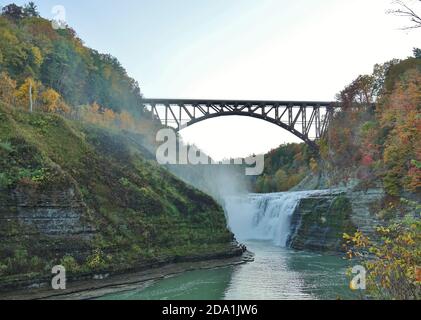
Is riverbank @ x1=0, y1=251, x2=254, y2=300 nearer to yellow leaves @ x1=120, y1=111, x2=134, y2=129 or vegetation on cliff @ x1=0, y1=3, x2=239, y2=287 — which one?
vegetation on cliff @ x1=0, y1=3, x2=239, y2=287

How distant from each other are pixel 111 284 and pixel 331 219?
17.5 m

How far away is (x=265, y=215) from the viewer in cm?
4009

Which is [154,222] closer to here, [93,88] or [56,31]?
[93,88]

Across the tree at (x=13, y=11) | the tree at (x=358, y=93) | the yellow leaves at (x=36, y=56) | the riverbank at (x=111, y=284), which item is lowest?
the riverbank at (x=111, y=284)

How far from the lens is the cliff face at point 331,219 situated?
25.7m

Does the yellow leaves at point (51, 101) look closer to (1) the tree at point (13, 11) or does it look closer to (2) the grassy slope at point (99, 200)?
(2) the grassy slope at point (99, 200)

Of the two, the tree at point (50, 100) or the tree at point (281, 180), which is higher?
the tree at point (50, 100)

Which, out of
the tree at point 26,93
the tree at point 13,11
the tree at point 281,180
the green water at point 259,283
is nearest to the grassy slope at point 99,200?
the green water at point 259,283

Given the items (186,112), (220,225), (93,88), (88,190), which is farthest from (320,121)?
(88,190)

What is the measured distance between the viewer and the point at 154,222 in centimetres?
2017

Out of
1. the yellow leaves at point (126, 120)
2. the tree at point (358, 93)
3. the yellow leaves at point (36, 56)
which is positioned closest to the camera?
the yellow leaves at point (36, 56)

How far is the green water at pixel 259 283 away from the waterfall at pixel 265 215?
1077cm

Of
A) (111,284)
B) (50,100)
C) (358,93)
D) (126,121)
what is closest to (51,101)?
(50,100)
